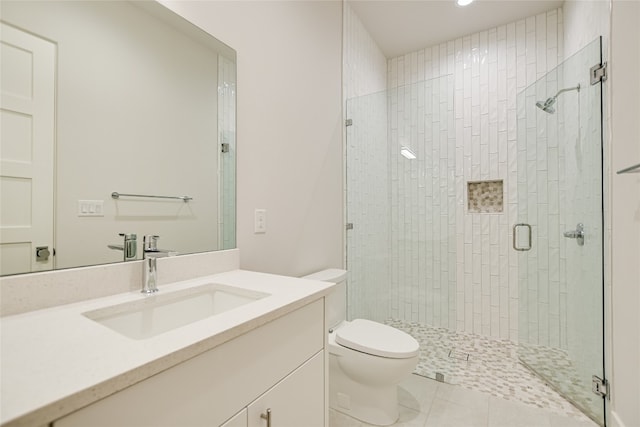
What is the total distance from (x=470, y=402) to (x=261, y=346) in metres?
1.60

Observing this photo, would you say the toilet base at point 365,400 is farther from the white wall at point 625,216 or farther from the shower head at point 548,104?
the shower head at point 548,104

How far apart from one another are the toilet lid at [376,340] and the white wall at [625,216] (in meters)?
0.89

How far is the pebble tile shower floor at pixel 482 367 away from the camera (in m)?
1.77

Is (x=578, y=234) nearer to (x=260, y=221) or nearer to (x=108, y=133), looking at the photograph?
(x=260, y=221)

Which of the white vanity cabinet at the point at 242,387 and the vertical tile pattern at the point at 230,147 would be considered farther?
the vertical tile pattern at the point at 230,147

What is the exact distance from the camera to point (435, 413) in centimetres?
163

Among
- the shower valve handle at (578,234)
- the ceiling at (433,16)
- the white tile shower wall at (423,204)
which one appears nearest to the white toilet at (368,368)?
the white tile shower wall at (423,204)

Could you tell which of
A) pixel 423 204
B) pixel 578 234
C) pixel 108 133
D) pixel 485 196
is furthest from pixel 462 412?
pixel 108 133

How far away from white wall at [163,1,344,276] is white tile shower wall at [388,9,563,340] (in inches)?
25.6

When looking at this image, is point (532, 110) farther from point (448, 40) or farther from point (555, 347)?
point (555, 347)

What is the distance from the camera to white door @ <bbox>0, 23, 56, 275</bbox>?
29.4 inches

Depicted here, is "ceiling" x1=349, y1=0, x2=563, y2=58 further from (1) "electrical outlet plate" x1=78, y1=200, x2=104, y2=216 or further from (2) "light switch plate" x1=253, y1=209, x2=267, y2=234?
(1) "electrical outlet plate" x1=78, y1=200, x2=104, y2=216

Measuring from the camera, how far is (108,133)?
0.95 metres

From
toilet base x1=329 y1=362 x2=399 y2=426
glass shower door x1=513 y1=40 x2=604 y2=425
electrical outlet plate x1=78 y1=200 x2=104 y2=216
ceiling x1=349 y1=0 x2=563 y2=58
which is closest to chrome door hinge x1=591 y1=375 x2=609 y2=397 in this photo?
glass shower door x1=513 y1=40 x2=604 y2=425
